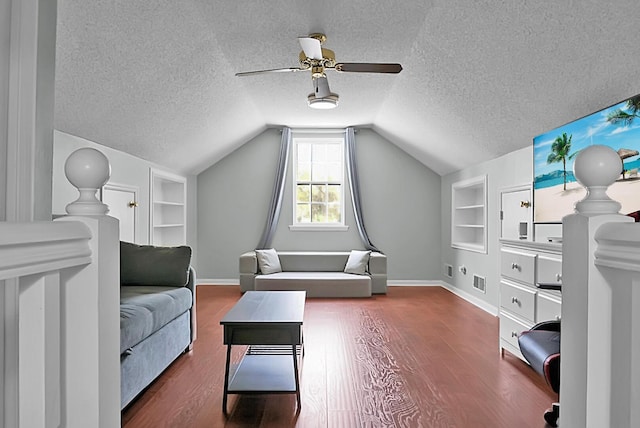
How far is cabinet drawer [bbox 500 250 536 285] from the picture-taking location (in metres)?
3.41

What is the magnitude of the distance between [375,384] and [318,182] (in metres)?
5.15

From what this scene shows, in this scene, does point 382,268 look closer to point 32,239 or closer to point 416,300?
point 416,300

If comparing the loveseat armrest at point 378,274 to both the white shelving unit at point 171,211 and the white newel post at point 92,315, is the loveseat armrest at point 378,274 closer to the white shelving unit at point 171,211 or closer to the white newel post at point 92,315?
the white shelving unit at point 171,211

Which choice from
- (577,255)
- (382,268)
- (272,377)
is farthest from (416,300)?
(577,255)

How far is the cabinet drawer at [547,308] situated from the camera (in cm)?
304

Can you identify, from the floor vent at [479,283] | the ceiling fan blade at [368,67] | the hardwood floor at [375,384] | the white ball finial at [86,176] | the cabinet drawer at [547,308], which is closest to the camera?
the white ball finial at [86,176]

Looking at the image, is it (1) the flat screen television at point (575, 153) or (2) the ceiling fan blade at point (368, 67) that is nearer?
(1) the flat screen television at point (575, 153)

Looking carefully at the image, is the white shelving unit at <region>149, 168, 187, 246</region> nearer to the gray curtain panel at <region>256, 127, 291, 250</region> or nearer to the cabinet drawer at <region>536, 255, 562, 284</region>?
the gray curtain panel at <region>256, 127, 291, 250</region>

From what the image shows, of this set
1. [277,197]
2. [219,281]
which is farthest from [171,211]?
[277,197]

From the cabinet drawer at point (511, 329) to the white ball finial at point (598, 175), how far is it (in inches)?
116

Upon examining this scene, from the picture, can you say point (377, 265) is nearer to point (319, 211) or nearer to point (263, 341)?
point (319, 211)

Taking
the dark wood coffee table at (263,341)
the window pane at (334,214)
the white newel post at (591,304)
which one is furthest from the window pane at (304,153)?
the white newel post at (591,304)

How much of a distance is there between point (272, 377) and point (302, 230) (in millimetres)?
5015

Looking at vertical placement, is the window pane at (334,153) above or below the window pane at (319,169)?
above
